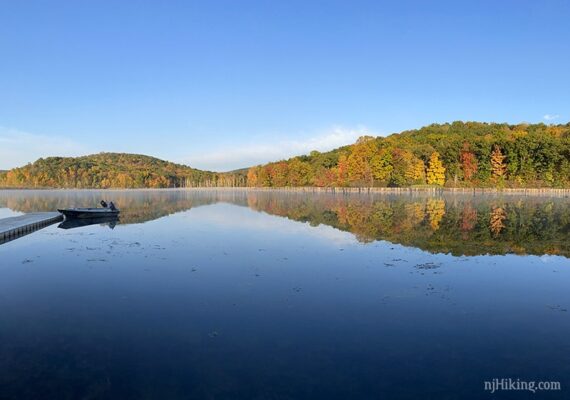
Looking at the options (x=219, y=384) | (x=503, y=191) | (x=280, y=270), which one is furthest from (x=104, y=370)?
(x=503, y=191)

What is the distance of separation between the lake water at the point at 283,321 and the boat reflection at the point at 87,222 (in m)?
11.4

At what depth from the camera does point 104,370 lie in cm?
671

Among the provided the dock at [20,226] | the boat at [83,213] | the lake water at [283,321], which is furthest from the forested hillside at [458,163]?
the dock at [20,226]

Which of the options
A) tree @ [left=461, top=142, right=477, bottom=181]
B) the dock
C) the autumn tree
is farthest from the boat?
the autumn tree

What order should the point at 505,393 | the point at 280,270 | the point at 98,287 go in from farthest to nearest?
the point at 280,270 < the point at 98,287 < the point at 505,393

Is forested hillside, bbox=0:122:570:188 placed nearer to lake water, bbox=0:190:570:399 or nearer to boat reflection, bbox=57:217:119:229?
boat reflection, bbox=57:217:119:229

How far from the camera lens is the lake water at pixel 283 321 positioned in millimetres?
6348

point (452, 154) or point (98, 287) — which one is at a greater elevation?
point (452, 154)

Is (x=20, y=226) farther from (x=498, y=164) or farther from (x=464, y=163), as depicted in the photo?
(x=498, y=164)

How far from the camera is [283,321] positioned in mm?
9008

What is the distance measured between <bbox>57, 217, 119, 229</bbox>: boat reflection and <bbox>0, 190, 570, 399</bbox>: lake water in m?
11.4

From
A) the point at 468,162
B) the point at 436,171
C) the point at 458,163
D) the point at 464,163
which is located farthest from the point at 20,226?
the point at 458,163

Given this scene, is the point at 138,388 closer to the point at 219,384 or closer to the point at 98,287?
the point at 219,384

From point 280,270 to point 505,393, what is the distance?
8.89m
